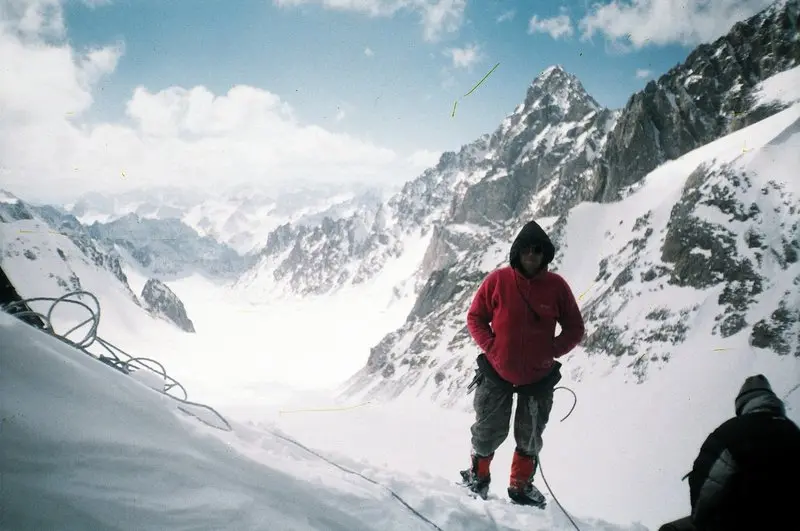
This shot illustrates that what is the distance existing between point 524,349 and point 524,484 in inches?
65.0

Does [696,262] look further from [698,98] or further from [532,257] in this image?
[698,98]

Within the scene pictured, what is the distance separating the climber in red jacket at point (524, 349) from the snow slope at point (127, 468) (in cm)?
180

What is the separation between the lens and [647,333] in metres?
27.4

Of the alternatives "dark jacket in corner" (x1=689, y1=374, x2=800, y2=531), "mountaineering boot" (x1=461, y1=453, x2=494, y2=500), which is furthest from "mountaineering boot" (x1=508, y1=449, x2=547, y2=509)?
"dark jacket in corner" (x1=689, y1=374, x2=800, y2=531)

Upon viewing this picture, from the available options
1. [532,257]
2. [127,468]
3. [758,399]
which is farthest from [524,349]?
[127,468]

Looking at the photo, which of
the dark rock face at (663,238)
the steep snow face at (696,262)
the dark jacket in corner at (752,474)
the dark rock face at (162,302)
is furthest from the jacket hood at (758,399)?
the dark rock face at (162,302)

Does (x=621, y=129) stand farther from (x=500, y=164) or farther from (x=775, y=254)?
(x=500, y=164)

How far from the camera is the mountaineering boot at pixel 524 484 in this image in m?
4.73

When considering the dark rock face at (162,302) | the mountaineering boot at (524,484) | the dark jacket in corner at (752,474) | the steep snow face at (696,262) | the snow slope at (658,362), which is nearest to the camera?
the dark jacket in corner at (752,474)

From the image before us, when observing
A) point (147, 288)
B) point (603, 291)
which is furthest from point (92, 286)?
point (603, 291)

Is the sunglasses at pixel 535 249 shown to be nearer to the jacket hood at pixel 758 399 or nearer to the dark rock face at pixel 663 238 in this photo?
the jacket hood at pixel 758 399

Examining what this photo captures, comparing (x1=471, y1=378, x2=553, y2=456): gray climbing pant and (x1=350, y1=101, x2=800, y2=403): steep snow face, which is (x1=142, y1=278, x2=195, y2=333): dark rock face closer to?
(x1=350, y1=101, x2=800, y2=403): steep snow face

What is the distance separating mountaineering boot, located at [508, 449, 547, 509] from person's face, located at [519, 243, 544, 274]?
7.39ft

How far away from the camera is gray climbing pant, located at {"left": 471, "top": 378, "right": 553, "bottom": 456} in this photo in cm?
475
